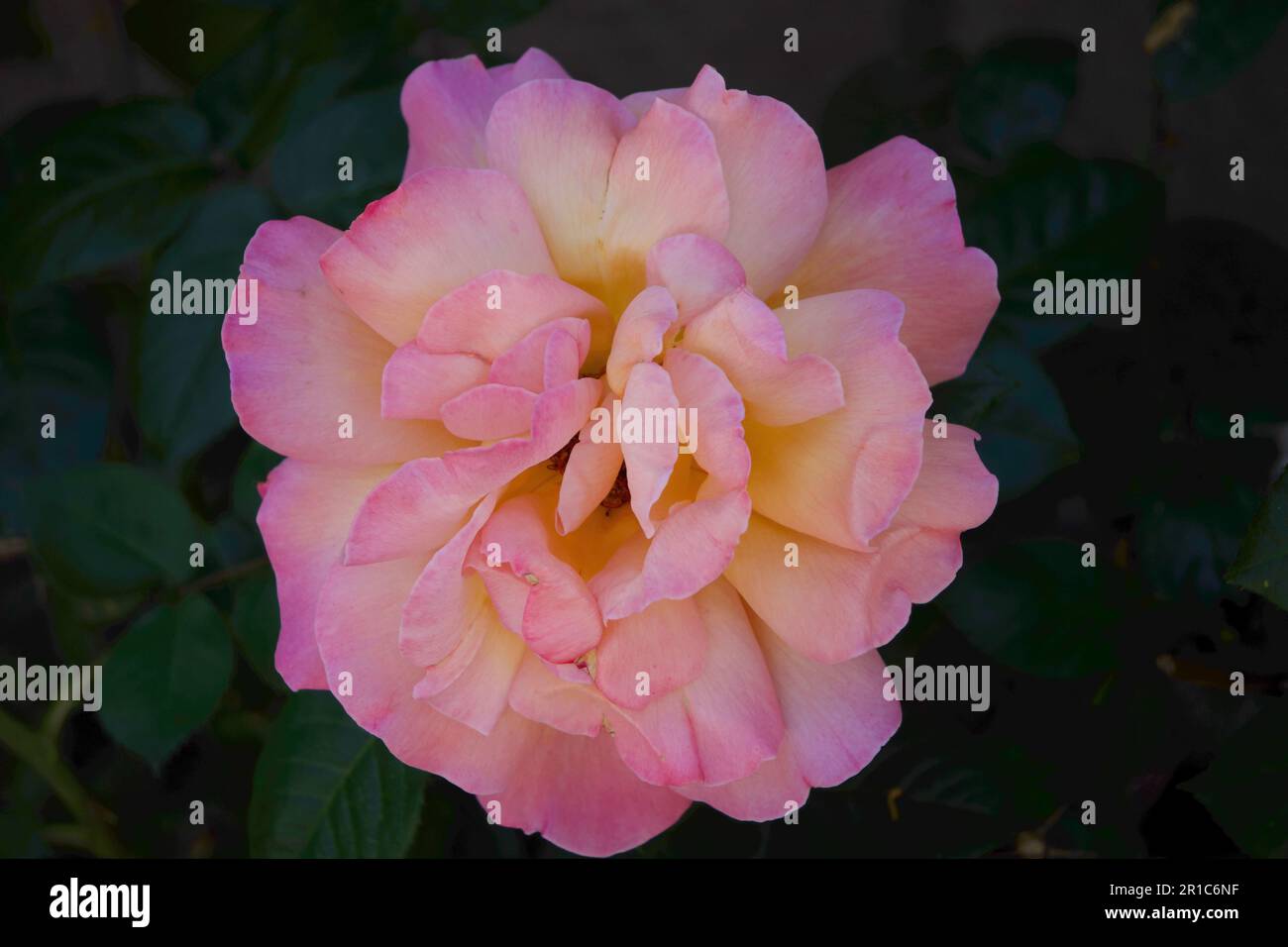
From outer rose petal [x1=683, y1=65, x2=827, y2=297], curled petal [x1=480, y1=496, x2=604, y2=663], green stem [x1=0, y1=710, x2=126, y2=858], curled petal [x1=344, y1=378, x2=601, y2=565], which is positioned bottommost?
green stem [x1=0, y1=710, x2=126, y2=858]

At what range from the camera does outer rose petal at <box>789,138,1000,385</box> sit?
41cm

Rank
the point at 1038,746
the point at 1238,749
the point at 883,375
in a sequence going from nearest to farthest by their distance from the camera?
the point at 883,375 → the point at 1238,749 → the point at 1038,746

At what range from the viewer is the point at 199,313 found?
1.71 ft

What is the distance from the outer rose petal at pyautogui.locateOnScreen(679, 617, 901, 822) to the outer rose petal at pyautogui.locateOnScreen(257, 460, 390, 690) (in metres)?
0.15

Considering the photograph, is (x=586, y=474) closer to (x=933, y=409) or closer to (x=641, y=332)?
(x=641, y=332)

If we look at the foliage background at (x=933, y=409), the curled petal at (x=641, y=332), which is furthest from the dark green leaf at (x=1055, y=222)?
the curled petal at (x=641, y=332)

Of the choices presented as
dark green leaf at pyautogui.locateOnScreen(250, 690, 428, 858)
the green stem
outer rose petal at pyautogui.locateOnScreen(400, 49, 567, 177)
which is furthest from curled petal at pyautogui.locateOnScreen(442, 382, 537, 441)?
the green stem

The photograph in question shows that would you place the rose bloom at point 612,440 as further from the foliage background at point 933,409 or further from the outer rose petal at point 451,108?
the foliage background at point 933,409

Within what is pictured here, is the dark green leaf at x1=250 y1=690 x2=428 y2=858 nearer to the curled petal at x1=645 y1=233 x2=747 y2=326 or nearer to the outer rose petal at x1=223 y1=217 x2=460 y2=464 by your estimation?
the outer rose petal at x1=223 y1=217 x2=460 y2=464

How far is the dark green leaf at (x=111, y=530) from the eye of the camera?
0.57 metres
